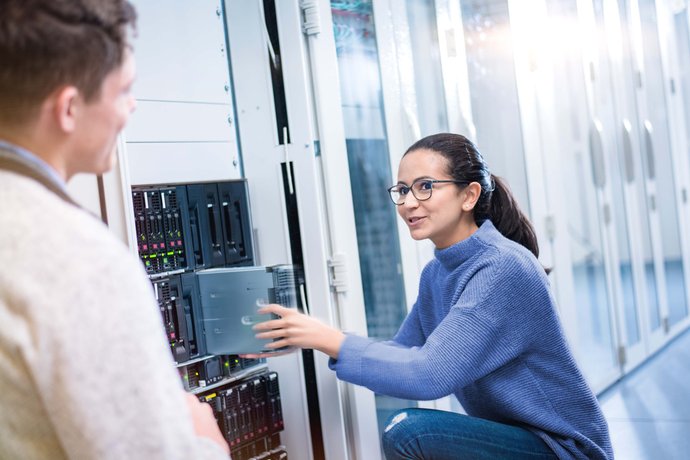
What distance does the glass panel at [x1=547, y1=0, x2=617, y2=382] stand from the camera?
386 centimetres

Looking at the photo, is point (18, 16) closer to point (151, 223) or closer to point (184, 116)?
point (151, 223)

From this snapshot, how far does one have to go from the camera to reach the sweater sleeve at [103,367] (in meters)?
0.69

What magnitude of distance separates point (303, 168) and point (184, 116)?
0.39 meters

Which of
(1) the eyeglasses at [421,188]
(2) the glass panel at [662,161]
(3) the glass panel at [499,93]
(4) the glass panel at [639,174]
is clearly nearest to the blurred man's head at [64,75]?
(1) the eyeglasses at [421,188]

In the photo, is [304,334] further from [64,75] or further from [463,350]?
[64,75]

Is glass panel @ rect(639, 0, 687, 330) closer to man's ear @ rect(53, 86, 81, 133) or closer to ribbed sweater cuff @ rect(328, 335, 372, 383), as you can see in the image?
ribbed sweater cuff @ rect(328, 335, 372, 383)

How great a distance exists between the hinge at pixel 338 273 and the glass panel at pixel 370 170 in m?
0.14

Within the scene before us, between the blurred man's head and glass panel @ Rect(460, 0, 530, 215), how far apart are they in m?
2.66

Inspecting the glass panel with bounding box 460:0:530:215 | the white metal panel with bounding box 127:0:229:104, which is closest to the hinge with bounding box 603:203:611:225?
the glass panel with bounding box 460:0:530:215

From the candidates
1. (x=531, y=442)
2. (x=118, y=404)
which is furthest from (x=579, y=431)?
(x=118, y=404)

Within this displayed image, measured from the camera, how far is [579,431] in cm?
183

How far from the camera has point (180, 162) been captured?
2303 mm

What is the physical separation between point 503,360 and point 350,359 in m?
0.35

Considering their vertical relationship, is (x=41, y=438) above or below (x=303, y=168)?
below
